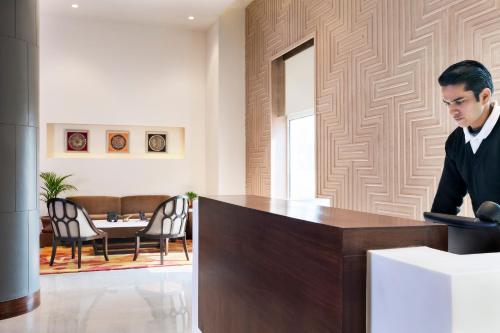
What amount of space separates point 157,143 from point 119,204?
4.57ft

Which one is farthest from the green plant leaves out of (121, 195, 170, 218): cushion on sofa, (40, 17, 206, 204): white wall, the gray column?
the gray column

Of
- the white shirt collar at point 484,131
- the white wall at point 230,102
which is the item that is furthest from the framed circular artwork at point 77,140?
the white shirt collar at point 484,131

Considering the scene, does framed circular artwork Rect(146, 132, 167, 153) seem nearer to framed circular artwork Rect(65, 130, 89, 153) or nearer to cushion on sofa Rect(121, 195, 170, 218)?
cushion on sofa Rect(121, 195, 170, 218)

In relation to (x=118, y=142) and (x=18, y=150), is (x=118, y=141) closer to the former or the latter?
Answer: (x=118, y=142)

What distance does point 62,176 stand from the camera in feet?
28.5

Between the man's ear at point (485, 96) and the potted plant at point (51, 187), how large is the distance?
7.58 metres

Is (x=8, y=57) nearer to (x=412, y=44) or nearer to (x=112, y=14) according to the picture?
(x=412, y=44)

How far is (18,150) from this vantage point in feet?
14.2

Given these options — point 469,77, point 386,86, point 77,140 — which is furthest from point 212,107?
point 469,77

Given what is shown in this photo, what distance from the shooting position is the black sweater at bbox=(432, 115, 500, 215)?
1708 millimetres

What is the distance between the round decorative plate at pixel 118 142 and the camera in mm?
9141

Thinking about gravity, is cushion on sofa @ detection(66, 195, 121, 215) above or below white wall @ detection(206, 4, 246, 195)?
below

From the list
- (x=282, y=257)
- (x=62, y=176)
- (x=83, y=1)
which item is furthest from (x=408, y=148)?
(x=62, y=176)

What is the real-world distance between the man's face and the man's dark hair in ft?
0.05
